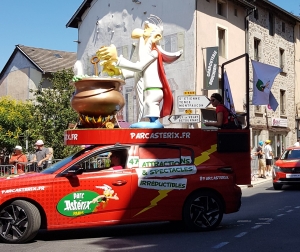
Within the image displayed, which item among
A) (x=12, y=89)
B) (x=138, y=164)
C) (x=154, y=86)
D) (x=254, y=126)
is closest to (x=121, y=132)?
(x=138, y=164)

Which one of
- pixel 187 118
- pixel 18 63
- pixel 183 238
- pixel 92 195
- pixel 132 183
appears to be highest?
pixel 18 63

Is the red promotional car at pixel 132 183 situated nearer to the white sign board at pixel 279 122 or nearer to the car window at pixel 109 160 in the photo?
the car window at pixel 109 160

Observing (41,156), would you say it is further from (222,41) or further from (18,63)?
(18,63)

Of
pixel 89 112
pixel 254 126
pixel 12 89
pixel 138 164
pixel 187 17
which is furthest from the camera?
pixel 12 89

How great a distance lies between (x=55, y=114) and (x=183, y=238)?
13.8 m

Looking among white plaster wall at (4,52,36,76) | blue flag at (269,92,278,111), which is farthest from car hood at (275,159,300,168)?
→ white plaster wall at (4,52,36,76)

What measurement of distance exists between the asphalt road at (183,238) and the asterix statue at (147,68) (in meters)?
2.51

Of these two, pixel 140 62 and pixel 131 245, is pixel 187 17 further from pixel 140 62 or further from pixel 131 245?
pixel 131 245

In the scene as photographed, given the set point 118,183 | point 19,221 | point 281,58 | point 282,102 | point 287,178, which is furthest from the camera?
point 282,102

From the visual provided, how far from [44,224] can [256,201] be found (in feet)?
26.5

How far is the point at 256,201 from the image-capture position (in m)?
15.2

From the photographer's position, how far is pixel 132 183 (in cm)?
888

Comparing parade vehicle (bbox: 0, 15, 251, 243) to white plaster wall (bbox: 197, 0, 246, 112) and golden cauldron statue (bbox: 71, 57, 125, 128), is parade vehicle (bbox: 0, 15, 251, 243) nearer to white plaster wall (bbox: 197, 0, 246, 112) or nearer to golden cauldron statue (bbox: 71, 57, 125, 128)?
golden cauldron statue (bbox: 71, 57, 125, 128)

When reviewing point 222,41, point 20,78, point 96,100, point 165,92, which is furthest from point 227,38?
point 96,100
